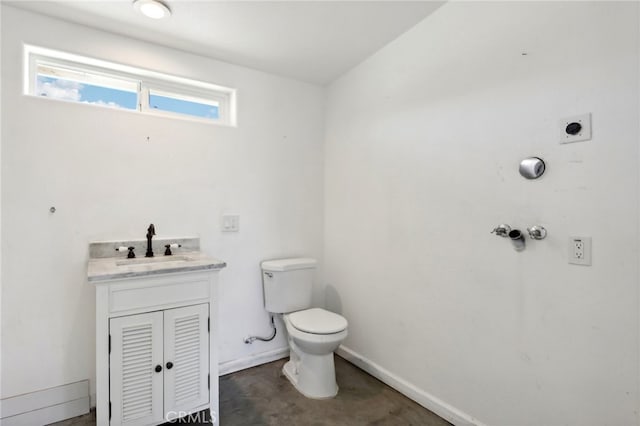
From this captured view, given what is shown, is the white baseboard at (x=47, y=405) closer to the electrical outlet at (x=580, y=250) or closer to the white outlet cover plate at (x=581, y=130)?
the electrical outlet at (x=580, y=250)

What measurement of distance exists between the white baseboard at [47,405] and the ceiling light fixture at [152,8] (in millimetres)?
2143

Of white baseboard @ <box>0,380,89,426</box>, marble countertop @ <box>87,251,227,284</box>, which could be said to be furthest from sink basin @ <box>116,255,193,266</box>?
white baseboard @ <box>0,380,89,426</box>

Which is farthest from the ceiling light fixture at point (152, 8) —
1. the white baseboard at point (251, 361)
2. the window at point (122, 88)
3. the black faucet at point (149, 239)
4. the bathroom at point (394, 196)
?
the white baseboard at point (251, 361)

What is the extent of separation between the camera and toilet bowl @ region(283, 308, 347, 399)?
1944 mm

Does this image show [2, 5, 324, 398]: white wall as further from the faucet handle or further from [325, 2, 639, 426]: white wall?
[325, 2, 639, 426]: white wall

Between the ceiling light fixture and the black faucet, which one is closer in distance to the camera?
the ceiling light fixture

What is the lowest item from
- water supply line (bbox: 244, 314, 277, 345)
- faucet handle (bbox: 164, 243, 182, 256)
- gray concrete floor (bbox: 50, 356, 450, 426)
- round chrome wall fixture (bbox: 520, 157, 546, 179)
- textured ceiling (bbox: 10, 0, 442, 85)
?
gray concrete floor (bbox: 50, 356, 450, 426)

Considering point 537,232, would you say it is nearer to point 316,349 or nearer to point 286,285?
point 316,349

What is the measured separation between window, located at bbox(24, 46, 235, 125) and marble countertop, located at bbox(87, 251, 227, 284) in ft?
3.19

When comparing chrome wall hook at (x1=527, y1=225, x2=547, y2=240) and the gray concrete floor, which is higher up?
chrome wall hook at (x1=527, y1=225, x2=547, y2=240)

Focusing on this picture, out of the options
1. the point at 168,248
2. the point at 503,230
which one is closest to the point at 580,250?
the point at 503,230

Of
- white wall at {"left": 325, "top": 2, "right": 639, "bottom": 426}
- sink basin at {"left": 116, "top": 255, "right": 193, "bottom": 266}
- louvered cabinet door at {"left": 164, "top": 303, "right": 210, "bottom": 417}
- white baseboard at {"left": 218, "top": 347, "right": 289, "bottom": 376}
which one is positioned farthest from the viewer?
white baseboard at {"left": 218, "top": 347, "right": 289, "bottom": 376}

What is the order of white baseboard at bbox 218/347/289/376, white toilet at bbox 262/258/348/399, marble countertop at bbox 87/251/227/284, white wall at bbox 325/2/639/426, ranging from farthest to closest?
white baseboard at bbox 218/347/289/376, white toilet at bbox 262/258/348/399, marble countertop at bbox 87/251/227/284, white wall at bbox 325/2/639/426

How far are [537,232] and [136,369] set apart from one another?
6.44 feet
